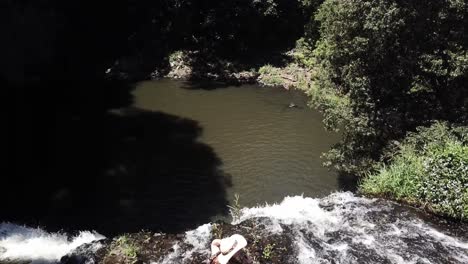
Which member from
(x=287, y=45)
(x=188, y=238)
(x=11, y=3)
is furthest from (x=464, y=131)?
(x=11, y=3)

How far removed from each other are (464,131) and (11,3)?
64.6 feet

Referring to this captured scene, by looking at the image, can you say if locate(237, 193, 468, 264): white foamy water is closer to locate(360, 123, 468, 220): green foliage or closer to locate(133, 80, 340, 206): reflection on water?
locate(360, 123, 468, 220): green foliage

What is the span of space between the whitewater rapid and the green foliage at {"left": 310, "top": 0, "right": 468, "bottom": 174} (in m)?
2.31

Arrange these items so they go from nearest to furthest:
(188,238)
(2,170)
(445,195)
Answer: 1. (188,238)
2. (445,195)
3. (2,170)

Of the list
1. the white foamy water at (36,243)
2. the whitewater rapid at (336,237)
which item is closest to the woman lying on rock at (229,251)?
the whitewater rapid at (336,237)

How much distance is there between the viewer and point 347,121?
42.0ft

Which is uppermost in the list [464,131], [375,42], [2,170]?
[375,42]

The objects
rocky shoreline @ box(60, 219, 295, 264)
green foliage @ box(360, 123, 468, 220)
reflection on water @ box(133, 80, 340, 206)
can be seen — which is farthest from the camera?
reflection on water @ box(133, 80, 340, 206)

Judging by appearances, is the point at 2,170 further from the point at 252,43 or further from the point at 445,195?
the point at 252,43

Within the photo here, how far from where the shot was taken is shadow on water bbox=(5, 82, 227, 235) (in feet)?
39.8

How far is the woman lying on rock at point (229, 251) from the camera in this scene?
6930 mm

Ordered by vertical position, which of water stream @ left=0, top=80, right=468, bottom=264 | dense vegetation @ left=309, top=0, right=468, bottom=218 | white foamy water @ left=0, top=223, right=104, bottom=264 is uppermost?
dense vegetation @ left=309, top=0, right=468, bottom=218

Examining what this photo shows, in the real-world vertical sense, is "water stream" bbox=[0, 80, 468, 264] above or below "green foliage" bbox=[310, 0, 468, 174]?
below

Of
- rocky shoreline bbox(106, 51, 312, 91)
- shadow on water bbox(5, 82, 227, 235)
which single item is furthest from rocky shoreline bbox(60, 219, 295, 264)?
rocky shoreline bbox(106, 51, 312, 91)
